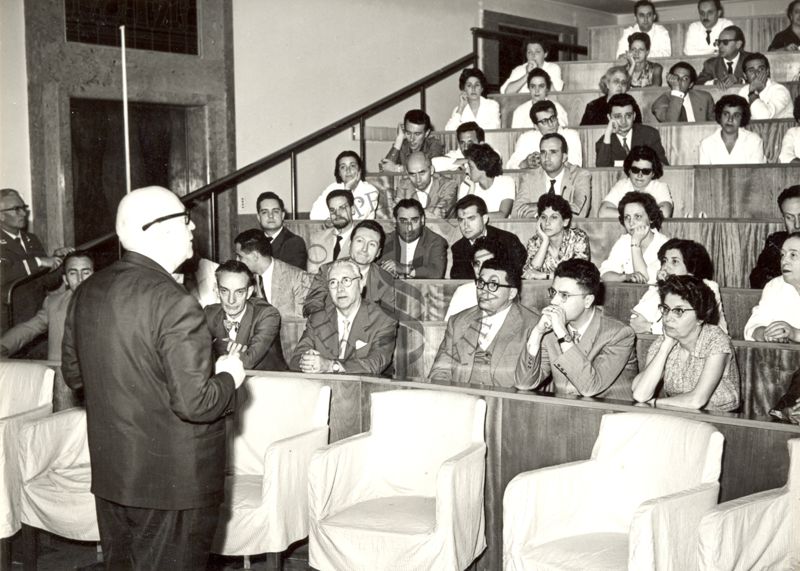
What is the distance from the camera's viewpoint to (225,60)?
637 cm

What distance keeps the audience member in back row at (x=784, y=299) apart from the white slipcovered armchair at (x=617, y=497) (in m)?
1.13

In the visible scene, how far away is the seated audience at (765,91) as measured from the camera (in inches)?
234

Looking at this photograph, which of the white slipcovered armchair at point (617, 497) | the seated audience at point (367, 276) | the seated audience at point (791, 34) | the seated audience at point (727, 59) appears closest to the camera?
the white slipcovered armchair at point (617, 497)

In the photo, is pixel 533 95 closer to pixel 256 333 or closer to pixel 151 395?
pixel 256 333

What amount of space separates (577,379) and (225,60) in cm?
414

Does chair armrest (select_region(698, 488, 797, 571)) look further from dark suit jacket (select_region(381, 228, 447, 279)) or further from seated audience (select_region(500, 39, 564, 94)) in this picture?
seated audience (select_region(500, 39, 564, 94))

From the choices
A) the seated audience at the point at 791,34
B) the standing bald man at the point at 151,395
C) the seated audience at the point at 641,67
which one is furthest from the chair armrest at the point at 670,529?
the seated audience at the point at 791,34

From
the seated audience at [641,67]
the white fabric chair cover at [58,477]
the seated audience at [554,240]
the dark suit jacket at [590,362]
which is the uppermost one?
the seated audience at [641,67]

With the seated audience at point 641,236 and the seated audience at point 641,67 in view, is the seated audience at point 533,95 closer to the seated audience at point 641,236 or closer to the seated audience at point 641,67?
the seated audience at point 641,67

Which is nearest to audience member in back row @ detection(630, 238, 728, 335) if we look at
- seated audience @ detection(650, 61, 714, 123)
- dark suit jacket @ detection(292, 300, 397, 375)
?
dark suit jacket @ detection(292, 300, 397, 375)

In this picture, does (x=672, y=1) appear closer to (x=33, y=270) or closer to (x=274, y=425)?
(x=33, y=270)

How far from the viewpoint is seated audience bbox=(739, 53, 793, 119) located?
5.95 metres

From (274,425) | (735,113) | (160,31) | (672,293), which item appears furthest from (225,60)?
(672,293)

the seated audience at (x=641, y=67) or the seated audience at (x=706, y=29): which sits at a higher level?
the seated audience at (x=706, y=29)
